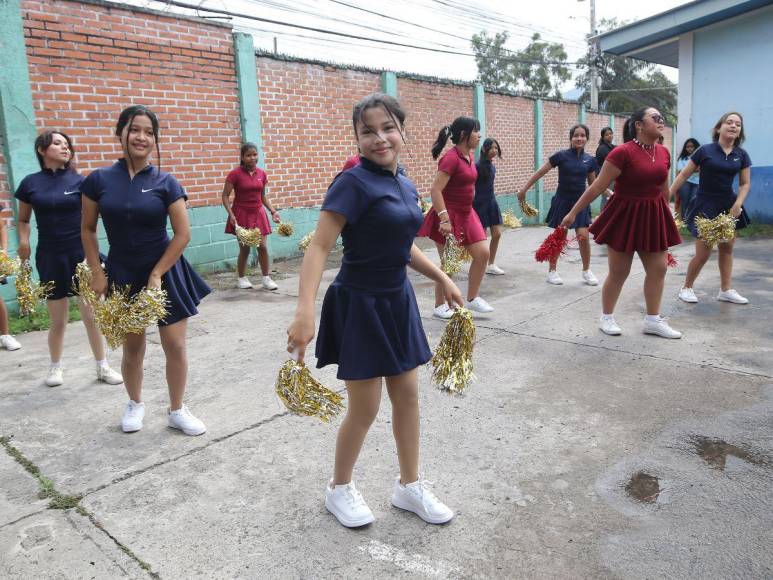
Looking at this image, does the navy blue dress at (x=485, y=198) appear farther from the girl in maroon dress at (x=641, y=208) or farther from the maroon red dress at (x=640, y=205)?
the maroon red dress at (x=640, y=205)

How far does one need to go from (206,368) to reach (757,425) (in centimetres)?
376

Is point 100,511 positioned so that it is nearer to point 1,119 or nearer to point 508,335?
point 508,335

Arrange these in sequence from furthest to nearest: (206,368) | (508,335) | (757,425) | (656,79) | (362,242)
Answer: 1. (656,79)
2. (508,335)
3. (206,368)
4. (757,425)
5. (362,242)

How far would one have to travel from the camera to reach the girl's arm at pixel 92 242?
3400 mm

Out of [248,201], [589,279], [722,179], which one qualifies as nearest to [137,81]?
[248,201]

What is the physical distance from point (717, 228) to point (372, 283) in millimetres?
4721

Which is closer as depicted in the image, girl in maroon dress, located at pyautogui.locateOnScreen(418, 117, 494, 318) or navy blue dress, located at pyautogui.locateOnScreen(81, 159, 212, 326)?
navy blue dress, located at pyautogui.locateOnScreen(81, 159, 212, 326)

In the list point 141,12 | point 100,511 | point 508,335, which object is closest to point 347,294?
point 100,511

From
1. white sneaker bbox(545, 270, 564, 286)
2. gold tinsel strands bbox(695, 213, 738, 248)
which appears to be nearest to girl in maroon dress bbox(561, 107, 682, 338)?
gold tinsel strands bbox(695, 213, 738, 248)

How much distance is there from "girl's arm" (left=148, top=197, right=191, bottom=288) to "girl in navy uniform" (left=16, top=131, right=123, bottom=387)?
1.32m

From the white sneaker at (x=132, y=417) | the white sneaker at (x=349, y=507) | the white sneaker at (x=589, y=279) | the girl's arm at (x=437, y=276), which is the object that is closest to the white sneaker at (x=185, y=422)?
the white sneaker at (x=132, y=417)

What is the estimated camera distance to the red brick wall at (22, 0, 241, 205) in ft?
22.5

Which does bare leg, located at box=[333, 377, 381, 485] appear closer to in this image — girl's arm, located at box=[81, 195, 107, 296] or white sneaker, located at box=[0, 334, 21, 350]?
girl's arm, located at box=[81, 195, 107, 296]

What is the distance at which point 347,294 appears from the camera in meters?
2.54
